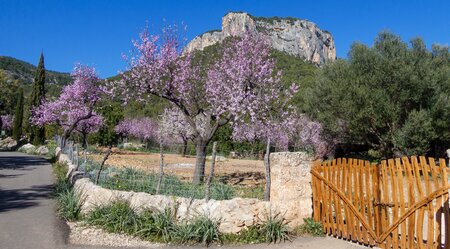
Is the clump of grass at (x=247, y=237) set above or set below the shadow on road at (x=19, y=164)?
below

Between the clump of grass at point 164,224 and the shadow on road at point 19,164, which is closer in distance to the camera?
the clump of grass at point 164,224

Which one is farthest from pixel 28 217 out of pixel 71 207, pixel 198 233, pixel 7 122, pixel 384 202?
pixel 7 122

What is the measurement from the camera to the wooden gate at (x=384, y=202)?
596 cm

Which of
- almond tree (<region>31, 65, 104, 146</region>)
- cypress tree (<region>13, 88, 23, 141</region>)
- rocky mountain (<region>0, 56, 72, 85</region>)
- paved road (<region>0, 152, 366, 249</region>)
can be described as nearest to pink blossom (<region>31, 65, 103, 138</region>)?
almond tree (<region>31, 65, 104, 146</region>)

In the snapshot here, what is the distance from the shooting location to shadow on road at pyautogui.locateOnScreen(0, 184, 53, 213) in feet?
32.5

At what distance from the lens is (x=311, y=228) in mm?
7668

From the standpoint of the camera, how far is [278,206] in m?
7.67

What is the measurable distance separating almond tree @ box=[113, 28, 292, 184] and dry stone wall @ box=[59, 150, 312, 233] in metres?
5.71

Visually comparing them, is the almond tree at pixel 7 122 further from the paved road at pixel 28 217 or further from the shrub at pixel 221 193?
the shrub at pixel 221 193

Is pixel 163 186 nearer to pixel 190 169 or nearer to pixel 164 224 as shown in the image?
pixel 164 224

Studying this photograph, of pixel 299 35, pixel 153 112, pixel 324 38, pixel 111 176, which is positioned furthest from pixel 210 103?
pixel 324 38

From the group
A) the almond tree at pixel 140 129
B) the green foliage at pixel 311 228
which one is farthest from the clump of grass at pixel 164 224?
the almond tree at pixel 140 129

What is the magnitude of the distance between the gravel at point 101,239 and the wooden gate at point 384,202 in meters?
3.43

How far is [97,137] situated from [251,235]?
42319mm
